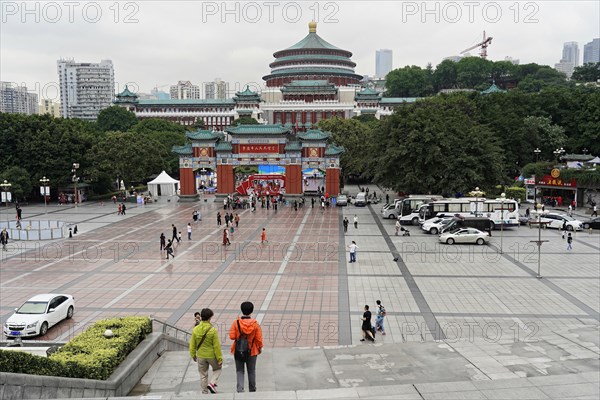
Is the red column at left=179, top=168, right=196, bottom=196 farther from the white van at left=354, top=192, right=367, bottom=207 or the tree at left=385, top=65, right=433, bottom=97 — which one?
the tree at left=385, top=65, right=433, bottom=97

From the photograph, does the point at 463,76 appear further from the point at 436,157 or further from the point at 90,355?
the point at 90,355

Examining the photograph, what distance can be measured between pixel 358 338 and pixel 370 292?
4858 millimetres

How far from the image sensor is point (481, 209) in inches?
1351

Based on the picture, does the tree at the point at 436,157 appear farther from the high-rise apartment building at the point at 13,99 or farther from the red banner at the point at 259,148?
the high-rise apartment building at the point at 13,99

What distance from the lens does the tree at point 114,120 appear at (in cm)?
8762

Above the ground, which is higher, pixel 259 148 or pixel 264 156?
pixel 259 148

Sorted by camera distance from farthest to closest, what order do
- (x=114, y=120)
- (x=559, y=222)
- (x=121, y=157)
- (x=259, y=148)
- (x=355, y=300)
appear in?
(x=114, y=120)
(x=259, y=148)
(x=121, y=157)
(x=559, y=222)
(x=355, y=300)

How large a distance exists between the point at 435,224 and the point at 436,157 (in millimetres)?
6724

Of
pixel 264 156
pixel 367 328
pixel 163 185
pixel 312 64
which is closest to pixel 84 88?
pixel 312 64

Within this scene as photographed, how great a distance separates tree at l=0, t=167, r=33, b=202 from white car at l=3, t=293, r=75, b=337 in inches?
1404

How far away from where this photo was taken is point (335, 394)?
297 inches

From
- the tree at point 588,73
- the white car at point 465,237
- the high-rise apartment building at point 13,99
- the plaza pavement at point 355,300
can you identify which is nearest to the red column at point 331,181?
the plaza pavement at point 355,300

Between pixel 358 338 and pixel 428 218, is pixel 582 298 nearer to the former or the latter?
pixel 358 338

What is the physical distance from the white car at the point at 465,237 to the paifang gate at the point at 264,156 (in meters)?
24.8
